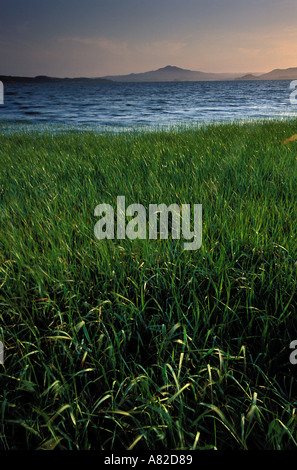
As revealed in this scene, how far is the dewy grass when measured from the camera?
1.06 metres

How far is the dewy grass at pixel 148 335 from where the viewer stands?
1061mm

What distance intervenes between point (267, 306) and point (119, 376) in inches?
31.4

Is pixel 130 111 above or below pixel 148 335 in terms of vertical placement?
above

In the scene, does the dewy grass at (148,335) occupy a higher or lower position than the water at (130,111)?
lower

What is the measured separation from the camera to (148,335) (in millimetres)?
1454

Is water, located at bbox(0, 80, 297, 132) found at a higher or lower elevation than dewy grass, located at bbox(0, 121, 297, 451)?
higher

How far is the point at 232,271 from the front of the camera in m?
1.81

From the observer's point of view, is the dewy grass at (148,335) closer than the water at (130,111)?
Yes

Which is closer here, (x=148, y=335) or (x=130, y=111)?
(x=148, y=335)

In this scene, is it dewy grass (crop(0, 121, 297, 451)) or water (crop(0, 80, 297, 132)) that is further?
water (crop(0, 80, 297, 132))

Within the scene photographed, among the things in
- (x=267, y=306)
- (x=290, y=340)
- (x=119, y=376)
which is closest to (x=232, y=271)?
(x=267, y=306)
